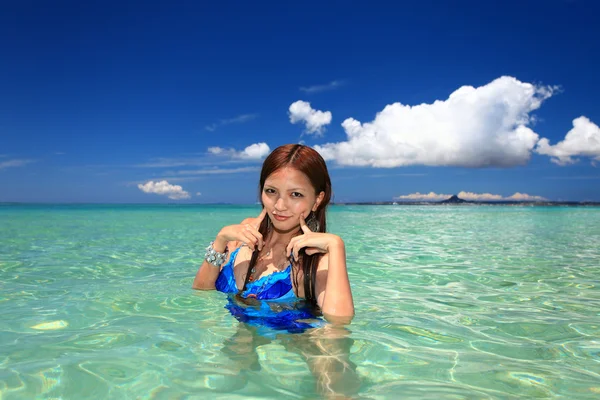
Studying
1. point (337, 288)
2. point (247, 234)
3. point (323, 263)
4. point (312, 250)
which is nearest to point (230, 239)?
point (247, 234)

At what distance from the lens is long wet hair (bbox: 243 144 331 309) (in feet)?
10.9

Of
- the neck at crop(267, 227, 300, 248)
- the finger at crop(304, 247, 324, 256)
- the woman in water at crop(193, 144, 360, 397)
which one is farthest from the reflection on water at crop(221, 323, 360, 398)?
the neck at crop(267, 227, 300, 248)

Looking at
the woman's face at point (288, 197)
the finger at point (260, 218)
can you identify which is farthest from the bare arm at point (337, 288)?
the finger at point (260, 218)

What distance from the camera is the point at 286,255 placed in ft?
11.9

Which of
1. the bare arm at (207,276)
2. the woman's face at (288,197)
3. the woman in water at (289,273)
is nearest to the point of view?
the woman in water at (289,273)

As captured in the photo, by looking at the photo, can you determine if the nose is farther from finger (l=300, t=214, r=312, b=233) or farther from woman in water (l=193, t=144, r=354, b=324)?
finger (l=300, t=214, r=312, b=233)

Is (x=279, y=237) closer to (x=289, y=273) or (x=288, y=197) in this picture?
(x=289, y=273)

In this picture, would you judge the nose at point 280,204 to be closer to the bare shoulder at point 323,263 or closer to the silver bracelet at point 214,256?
the bare shoulder at point 323,263

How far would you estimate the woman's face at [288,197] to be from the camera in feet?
10.9

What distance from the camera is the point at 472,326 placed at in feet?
12.8

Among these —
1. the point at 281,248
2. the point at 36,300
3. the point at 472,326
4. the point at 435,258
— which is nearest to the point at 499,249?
the point at 435,258

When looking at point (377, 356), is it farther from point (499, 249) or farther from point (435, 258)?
point (499, 249)

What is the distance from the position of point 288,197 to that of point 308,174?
0.81 feet

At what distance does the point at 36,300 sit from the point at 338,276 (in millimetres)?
3774
